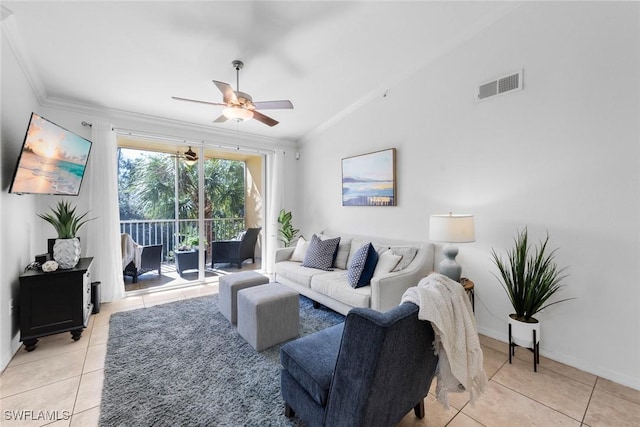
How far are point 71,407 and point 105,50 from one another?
9.63ft

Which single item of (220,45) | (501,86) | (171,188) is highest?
(220,45)

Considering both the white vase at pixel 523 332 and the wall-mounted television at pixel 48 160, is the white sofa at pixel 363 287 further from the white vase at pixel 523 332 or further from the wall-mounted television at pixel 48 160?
the wall-mounted television at pixel 48 160

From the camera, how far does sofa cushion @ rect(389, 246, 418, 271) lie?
305cm

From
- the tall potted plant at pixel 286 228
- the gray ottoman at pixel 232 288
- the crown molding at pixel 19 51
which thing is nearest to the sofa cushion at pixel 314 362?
the gray ottoman at pixel 232 288

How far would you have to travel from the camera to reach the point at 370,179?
3932 mm

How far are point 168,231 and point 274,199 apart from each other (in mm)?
1926

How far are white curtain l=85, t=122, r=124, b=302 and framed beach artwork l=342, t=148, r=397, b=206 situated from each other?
3.28 meters

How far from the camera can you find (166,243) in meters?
4.71

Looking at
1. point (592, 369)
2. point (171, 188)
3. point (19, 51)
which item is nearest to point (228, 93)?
point (19, 51)

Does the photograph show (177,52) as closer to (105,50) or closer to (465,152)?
(105,50)

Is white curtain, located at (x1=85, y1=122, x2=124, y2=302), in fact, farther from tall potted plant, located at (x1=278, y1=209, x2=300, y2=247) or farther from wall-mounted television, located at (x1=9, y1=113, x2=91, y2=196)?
tall potted plant, located at (x1=278, y1=209, x2=300, y2=247)

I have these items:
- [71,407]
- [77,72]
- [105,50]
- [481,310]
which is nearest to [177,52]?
[105,50]

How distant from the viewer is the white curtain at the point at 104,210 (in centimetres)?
351

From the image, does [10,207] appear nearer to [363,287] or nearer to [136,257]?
[136,257]
